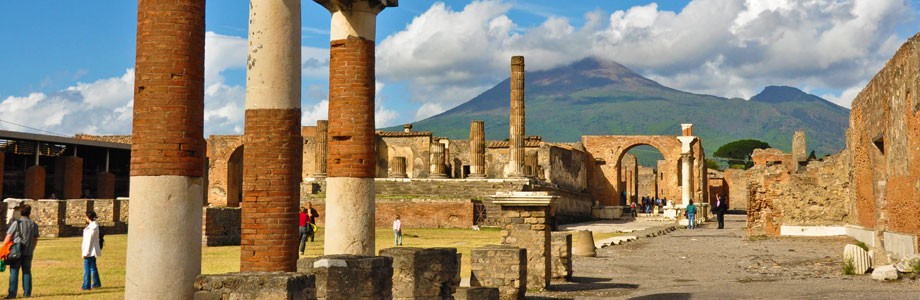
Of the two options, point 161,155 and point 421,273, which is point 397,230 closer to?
point 421,273

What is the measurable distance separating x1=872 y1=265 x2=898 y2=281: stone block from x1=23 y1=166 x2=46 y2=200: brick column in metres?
31.7

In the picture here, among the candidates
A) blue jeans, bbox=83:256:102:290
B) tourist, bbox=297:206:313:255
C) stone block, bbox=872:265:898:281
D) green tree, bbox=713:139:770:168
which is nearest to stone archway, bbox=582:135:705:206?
tourist, bbox=297:206:313:255

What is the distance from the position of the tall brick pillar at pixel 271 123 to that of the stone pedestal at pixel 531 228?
4143 millimetres

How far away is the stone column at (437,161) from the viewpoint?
126 ft

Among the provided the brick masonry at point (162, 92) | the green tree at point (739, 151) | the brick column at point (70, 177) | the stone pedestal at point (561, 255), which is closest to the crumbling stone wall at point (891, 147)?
the stone pedestal at point (561, 255)

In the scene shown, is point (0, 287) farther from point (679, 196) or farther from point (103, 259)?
point (679, 196)

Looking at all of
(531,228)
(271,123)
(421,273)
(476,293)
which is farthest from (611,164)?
(271,123)

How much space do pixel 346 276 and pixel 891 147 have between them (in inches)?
521

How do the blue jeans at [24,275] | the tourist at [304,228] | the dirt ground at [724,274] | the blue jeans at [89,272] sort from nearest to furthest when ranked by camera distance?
the blue jeans at [24,275]
the dirt ground at [724,274]
the blue jeans at [89,272]
the tourist at [304,228]

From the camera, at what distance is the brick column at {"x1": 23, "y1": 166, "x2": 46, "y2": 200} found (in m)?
36.1

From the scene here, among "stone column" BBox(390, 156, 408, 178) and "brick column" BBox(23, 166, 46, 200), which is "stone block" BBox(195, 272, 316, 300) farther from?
"brick column" BBox(23, 166, 46, 200)

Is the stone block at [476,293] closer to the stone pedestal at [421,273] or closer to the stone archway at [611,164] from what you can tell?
the stone pedestal at [421,273]

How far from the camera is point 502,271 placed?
11.0 m

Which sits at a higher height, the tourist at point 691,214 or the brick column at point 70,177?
the brick column at point 70,177
